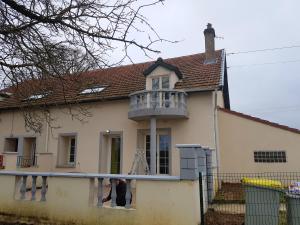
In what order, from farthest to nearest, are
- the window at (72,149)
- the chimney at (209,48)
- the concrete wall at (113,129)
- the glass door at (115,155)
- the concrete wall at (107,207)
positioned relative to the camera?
1. the window at (72,149)
2. the chimney at (209,48)
3. the glass door at (115,155)
4. the concrete wall at (113,129)
5. the concrete wall at (107,207)

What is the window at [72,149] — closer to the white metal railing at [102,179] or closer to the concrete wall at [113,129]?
the concrete wall at [113,129]

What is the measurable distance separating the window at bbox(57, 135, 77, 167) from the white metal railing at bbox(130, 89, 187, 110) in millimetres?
4991

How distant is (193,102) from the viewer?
13.3 metres

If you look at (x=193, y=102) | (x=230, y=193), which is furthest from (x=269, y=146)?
(x=230, y=193)

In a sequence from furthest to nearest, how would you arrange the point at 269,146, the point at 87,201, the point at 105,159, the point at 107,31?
the point at 105,159
the point at 269,146
the point at 87,201
the point at 107,31

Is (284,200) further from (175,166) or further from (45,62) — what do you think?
(175,166)

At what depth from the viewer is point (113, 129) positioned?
14.5m

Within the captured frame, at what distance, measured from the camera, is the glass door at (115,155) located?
14.7m

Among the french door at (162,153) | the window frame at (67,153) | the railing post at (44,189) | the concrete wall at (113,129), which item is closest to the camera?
the railing post at (44,189)

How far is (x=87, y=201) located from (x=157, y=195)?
6.06 ft

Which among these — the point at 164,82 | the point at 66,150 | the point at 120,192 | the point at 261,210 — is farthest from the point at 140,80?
the point at 261,210

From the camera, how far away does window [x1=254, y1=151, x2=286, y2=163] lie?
12.7 meters

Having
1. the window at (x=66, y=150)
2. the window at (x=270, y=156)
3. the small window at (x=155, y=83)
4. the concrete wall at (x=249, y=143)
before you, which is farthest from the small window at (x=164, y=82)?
the window at (x=66, y=150)

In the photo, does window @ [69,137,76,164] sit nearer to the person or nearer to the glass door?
the glass door
